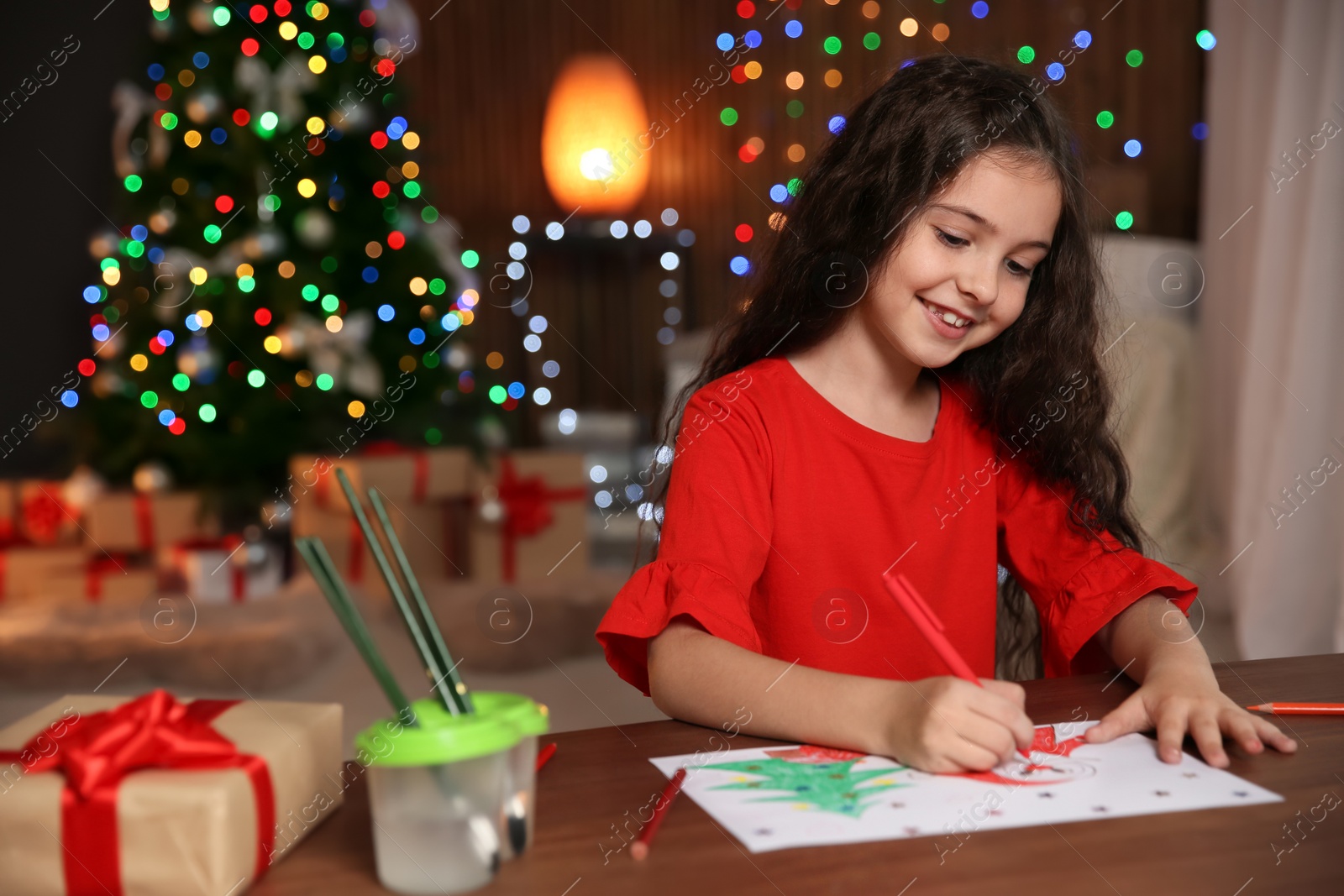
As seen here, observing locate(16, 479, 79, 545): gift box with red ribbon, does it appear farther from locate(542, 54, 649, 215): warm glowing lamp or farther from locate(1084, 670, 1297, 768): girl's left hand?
locate(1084, 670, 1297, 768): girl's left hand

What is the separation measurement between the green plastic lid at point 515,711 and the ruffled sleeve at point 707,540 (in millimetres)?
247

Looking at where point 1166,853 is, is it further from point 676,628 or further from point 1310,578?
point 1310,578

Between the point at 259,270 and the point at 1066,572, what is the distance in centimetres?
221

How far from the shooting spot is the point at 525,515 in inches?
108

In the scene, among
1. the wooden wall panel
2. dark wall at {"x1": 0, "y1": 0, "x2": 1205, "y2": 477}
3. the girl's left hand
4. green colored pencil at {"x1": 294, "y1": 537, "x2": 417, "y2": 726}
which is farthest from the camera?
the wooden wall panel

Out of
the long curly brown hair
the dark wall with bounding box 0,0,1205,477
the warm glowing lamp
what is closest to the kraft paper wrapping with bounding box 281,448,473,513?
the dark wall with bounding box 0,0,1205,477

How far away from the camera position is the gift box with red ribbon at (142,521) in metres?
2.62

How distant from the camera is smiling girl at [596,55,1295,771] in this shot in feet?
2.77

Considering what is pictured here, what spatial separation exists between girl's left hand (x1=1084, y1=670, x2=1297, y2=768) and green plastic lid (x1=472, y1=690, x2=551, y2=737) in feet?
1.16

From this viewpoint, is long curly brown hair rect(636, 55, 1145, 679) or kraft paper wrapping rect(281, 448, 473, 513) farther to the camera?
kraft paper wrapping rect(281, 448, 473, 513)

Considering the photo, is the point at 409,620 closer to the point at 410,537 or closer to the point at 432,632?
the point at 432,632

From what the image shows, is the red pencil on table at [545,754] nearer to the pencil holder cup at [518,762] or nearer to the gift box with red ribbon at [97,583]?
the pencil holder cup at [518,762]

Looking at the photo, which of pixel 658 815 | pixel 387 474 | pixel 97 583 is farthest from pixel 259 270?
pixel 658 815

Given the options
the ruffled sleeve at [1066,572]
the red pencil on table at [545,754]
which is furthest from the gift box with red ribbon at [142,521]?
the red pencil on table at [545,754]
